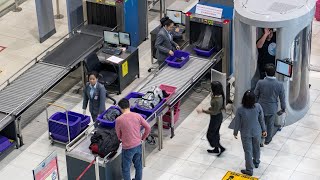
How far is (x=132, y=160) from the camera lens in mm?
12750

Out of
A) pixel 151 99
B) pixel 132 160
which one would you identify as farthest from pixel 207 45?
pixel 132 160

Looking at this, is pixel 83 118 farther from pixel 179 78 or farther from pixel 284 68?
pixel 284 68

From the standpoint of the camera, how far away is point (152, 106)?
45.3 feet

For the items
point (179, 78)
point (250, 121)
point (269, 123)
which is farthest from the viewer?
point (179, 78)

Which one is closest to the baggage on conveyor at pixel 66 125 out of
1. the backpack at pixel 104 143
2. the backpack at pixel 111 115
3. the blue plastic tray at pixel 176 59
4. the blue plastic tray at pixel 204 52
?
the backpack at pixel 111 115

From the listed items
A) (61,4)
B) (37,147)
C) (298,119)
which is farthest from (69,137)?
(61,4)

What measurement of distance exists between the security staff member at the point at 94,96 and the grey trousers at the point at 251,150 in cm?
261

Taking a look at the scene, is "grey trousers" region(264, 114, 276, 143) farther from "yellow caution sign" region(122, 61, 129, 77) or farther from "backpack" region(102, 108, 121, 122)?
"yellow caution sign" region(122, 61, 129, 77)

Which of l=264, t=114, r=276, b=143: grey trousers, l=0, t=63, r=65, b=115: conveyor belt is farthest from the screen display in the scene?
l=0, t=63, r=65, b=115: conveyor belt

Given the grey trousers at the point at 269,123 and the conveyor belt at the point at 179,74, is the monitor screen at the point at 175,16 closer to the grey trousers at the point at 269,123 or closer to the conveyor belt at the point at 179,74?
the conveyor belt at the point at 179,74

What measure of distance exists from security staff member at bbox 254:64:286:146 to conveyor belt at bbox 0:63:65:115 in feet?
13.3

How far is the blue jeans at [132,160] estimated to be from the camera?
12469mm

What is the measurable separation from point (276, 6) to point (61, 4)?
7506 mm

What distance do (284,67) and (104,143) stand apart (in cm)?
341
